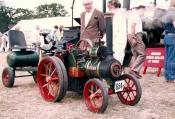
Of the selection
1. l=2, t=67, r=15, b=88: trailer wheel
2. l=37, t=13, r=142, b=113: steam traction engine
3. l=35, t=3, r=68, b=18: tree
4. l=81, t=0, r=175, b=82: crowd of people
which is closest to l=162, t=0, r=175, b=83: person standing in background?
l=81, t=0, r=175, b=82: crowd of people

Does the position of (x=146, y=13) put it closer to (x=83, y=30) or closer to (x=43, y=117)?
(x=83, y=30)

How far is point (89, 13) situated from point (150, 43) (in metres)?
5.01

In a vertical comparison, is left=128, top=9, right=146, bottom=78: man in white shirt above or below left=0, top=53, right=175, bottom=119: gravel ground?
above

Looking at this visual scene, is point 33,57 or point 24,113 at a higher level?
point 33,57

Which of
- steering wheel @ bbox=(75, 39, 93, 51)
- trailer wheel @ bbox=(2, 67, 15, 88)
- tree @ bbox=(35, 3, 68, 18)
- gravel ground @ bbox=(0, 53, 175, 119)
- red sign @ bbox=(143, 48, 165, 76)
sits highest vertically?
tree @ bbox=(35, 3, 68, 18)

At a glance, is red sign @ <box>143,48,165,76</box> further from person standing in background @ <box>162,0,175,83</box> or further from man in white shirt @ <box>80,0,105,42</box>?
man in white shirt @ <box>80,0,105,42</box>

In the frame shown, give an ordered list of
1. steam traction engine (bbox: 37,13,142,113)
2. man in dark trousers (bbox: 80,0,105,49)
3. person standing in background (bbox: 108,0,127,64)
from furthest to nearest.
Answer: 1. person standing in background (bbox: 108,0,127,64)
2. man in dark trousers (bbox: 80,0,105,49)
3. steam traction engine (bbox: 37,13,142,113)

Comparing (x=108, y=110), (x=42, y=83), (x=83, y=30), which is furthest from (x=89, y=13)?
(x=108, y=110)

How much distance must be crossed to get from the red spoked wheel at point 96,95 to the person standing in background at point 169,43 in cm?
257

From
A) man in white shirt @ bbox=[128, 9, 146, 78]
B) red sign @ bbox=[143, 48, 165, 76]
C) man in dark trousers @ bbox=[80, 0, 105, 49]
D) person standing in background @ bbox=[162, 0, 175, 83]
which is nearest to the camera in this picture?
man in dark trousers @ bbox=[80, 0, 105, 49]

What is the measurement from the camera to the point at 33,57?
747 centimetres

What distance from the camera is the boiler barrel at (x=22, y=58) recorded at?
23.9ft

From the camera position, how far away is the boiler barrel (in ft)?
23.9

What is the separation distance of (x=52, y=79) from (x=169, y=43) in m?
2.84
